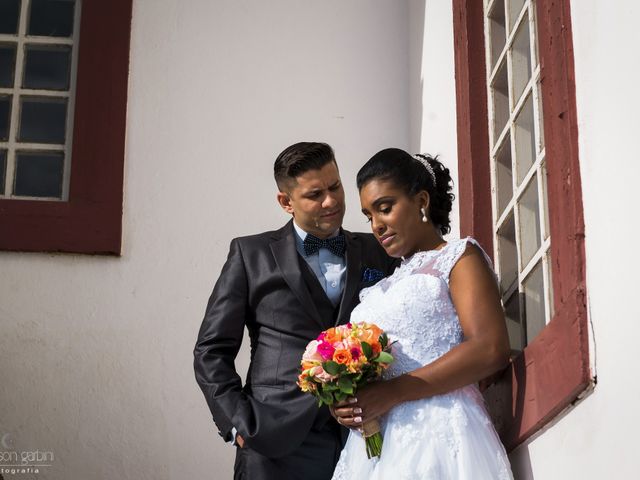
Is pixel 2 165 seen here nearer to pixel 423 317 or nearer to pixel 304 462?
pixel 304 462

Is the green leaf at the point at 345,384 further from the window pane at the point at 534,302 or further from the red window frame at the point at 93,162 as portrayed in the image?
the red window frame at the point at 93,162

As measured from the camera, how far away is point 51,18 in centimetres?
624

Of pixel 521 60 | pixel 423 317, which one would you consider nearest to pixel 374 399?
pixel 423 317

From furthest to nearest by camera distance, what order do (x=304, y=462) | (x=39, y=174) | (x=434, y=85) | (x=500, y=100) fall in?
(x=39, y=174) < (x=434, y=85) < (x=500, y=100) < (x=304, y=462)

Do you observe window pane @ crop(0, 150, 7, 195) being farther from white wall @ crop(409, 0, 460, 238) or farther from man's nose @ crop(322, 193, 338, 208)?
man's nose @ crop(322, 193, 338, 208)

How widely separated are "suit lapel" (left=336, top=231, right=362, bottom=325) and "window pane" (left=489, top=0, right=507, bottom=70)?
3.36 ft

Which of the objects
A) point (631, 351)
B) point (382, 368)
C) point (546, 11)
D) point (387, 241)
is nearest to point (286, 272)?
point (387, 241)

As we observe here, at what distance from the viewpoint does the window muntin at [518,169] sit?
402 centimetres

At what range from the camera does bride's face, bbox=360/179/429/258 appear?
3932 mm

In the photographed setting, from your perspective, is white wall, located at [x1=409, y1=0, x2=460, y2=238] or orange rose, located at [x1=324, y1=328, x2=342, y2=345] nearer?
orange rose, located at [x1=324, y1=328, x2=342, y2=345]

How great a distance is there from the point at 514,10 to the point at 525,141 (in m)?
0.57

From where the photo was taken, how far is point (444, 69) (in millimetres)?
5391

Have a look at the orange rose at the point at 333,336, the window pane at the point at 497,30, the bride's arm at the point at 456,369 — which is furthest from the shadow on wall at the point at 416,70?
the orange rose at the point at 333,336

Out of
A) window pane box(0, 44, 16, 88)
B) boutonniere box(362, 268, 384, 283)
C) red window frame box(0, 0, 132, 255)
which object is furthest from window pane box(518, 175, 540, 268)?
window pane box(0, 44, 16, 88)
